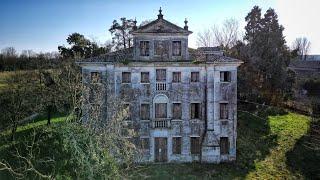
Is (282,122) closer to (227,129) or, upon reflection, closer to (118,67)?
(227,129)

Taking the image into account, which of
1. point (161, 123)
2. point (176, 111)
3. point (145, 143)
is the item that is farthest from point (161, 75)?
point (145, 143)

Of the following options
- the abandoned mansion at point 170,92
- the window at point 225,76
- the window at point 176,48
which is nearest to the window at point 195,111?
the abandoned mansion at point 170,92

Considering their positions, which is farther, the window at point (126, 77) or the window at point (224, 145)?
the window at point (224, 145)

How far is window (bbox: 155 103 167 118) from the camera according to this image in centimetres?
3180

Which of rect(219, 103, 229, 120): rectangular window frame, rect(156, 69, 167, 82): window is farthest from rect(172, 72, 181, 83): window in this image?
rect(219, 103, 229, 120): rectangular window frame

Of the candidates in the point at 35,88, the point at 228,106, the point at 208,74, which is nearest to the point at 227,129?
the point at 228,106

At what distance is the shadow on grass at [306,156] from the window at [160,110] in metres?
11.4

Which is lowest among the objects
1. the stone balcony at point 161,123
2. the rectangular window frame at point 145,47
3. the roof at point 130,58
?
the stone balcony at point 161,123

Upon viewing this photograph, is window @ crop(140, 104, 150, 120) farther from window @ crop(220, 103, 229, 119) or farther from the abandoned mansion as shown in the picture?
window @ crop(220, 103, 229, 119)

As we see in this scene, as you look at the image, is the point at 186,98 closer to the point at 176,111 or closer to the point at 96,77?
the point at 176,111

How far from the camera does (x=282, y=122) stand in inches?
1695

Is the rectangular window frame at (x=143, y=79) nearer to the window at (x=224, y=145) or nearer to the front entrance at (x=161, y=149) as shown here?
the front entrance at (x=161, y=149)

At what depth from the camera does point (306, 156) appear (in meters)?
34.0

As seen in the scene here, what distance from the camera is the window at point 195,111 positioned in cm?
3206
